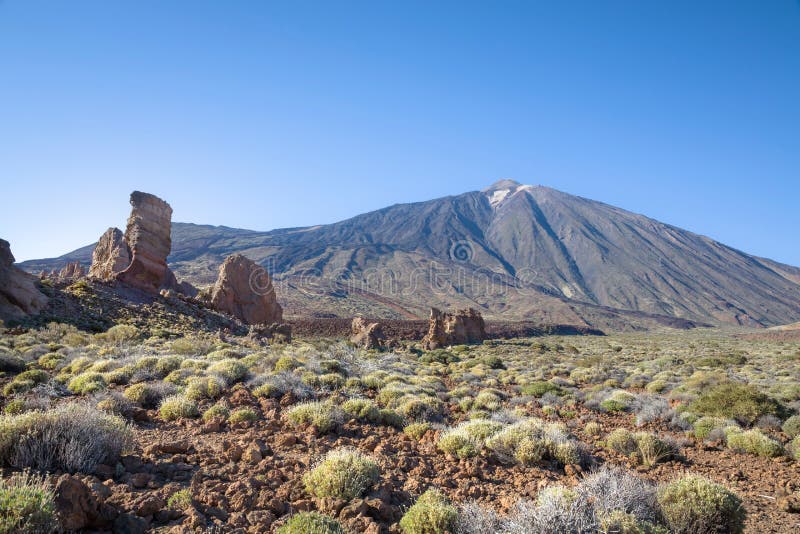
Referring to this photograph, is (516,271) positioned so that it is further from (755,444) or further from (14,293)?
(755,444)

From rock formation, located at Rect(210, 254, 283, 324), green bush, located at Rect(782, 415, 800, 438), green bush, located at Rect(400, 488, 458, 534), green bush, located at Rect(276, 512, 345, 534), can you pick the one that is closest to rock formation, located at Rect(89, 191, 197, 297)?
rock formation, located at Rect(210, 254, 283, 324)

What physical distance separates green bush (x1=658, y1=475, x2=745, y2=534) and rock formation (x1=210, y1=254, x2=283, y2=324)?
27.3 m

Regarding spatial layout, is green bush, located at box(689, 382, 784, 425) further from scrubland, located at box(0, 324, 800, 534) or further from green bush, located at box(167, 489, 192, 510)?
green bush, located at box(167, 489, 192, 510)

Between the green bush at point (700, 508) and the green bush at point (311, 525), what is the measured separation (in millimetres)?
3185

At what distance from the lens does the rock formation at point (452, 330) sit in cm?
3419

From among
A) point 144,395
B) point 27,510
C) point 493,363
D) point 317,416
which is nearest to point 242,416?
point 317,416

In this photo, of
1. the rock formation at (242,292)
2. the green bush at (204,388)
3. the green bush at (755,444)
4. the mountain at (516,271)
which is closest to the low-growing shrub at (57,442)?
the green bush at (204,388)

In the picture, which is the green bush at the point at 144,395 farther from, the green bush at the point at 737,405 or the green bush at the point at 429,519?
the green bush at the point at 737,405

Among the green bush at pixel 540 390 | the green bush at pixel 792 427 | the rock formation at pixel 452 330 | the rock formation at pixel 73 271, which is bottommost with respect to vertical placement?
the rock formation at pixel 452 330

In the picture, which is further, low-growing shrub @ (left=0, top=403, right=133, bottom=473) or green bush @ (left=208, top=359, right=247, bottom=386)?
green bush @ (left=208, top=359, right=247, bottom=386)

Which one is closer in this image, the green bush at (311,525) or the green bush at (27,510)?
the green bush at (27,510)

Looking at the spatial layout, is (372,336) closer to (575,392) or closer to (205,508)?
(575,392)

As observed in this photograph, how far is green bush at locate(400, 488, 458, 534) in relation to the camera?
148 inches

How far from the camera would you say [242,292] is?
28766 mm
